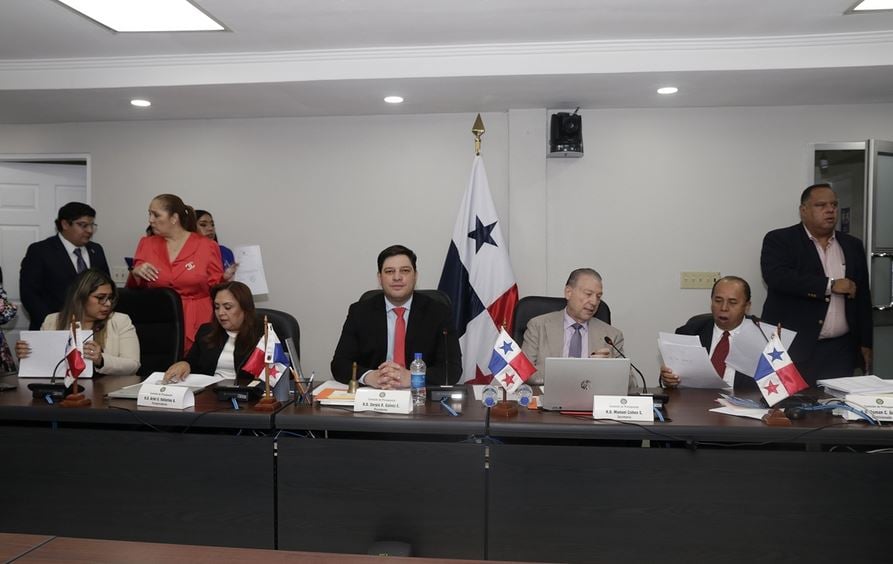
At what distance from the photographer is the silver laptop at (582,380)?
2.16 meters

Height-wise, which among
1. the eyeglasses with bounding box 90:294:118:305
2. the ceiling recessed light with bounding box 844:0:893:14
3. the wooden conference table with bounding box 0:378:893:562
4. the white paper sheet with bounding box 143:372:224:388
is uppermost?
the ceiling recessed light with bounding box 844:0:893:14

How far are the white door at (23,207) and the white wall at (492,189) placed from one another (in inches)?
8.2

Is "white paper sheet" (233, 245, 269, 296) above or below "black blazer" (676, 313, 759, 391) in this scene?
above

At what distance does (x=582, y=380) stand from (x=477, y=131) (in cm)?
241

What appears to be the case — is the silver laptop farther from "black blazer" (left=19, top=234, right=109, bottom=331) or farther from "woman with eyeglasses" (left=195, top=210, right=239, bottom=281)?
"black blazer" (left=19, top=234, right=109, bottom=331)

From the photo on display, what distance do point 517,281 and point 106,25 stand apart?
275cm

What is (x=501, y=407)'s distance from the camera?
221cm

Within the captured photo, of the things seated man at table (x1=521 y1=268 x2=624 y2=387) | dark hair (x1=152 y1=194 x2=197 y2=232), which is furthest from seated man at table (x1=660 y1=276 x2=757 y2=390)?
dark hair (x1=152 y1=194 x2=197 y2=232)

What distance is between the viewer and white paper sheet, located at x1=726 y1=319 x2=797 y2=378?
8.15 feet

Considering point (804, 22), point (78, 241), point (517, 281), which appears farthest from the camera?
point (517, 281)

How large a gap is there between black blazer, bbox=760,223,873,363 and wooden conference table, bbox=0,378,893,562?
1.52 metres

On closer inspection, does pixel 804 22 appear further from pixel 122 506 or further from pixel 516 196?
pixel 122 506

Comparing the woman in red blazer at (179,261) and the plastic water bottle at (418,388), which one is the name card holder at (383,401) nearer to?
the plastic water bottle at (418,388)

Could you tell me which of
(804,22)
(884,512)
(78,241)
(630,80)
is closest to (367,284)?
(78,241)
